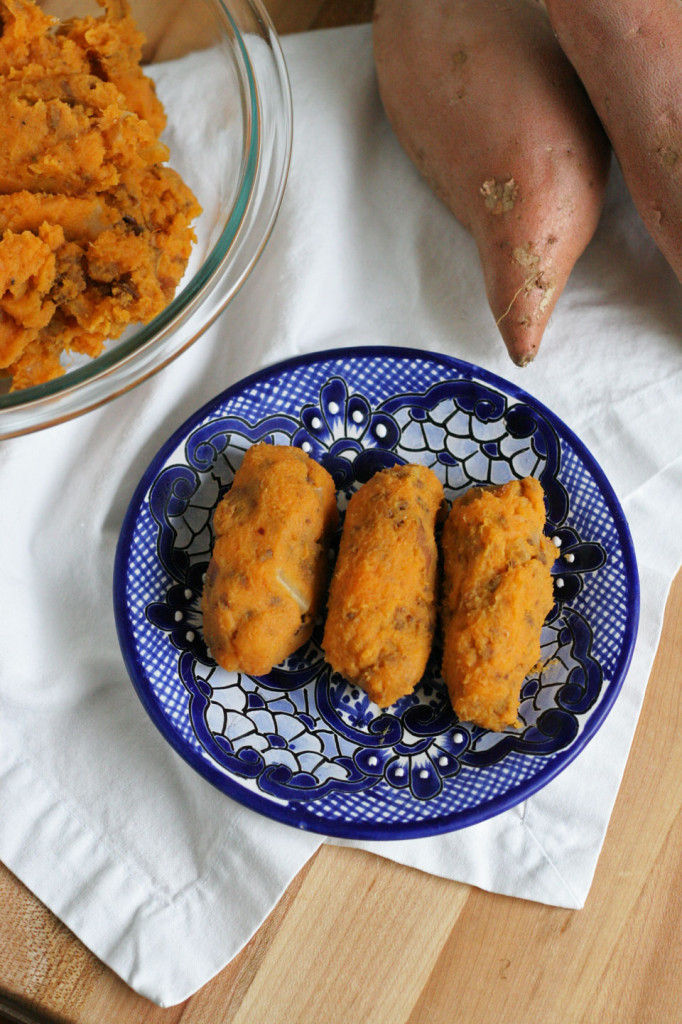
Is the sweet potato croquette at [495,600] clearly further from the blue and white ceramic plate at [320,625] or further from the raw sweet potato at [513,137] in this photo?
the raw sweet potato at [513,137]

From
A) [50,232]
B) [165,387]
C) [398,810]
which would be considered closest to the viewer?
[50,232]

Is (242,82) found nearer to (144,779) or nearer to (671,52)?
(671,52)

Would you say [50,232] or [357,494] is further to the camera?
[357,494]

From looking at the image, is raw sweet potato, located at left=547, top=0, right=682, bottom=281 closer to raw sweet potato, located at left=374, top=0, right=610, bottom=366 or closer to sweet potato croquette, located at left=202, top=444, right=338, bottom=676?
raw sweet potato, located at left=374, top=0, right=610, bottom=366

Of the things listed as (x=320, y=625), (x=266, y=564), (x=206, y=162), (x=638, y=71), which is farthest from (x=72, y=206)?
(x=638, y=71)

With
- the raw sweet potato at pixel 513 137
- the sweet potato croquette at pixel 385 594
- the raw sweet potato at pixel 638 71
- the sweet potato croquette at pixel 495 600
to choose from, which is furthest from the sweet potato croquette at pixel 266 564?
the raw sweet potato at pixel 638 71

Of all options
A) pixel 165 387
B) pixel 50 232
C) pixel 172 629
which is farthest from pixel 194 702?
pixel 50 232

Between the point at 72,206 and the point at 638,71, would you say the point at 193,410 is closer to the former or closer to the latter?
the point at 72,206

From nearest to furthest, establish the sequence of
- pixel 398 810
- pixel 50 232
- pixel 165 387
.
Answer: pixel 50 232 → pixel 398 810 → pixel 165 387
